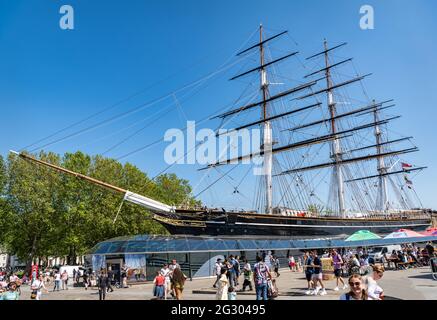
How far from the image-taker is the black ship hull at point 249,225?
3316 centimetres

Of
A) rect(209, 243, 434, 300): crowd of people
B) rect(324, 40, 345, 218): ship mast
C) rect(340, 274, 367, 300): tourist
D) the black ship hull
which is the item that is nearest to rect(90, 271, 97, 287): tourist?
the black ship hull

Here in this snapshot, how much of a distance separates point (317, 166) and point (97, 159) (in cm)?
3607

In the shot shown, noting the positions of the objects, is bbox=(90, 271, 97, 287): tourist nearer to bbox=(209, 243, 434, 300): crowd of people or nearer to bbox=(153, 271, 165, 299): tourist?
bbox=(153, 271, 165, 299): tourist

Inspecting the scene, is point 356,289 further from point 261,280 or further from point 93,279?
point 93,279

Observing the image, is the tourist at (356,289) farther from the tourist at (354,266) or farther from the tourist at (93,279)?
the tourist at (93,279)

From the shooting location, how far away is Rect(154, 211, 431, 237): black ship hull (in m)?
33.2

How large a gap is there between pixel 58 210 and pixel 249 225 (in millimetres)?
23035

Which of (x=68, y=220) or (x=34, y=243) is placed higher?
(x=68, y=220)

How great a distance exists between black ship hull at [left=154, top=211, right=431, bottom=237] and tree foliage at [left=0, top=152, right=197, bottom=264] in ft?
22.2

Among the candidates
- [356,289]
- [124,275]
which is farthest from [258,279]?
[124,275]

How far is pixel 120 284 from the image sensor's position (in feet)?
68.2

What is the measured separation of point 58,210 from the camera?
137 ft
